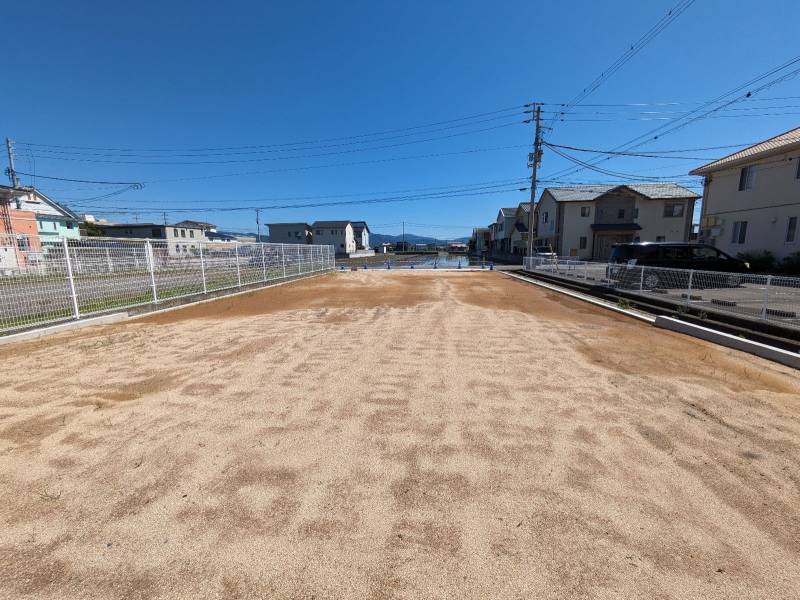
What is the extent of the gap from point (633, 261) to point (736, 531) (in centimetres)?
1035

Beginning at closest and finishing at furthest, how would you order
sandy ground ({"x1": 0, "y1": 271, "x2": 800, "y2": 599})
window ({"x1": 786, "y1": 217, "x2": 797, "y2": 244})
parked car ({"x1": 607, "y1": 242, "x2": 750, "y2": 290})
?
sandy ground ({"x1": 0, "y1": 271, "x2": 800, "y2": 599}), parked car ({"x1": 607, "y1": 242, "x2": 750, "y2": 290}), window ({"x1": 786, "y1": 217, "x2": 797, "y2": 244})

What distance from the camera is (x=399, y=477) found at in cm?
232

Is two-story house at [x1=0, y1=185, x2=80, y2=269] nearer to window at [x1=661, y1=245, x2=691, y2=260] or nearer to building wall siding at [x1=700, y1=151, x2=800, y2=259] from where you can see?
window at [x1=661, y1=245, x2=691, y2=260]

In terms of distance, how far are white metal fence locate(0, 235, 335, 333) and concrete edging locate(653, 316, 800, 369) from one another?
10.8 m

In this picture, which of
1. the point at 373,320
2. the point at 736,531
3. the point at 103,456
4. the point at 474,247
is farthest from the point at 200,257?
the point at 474,247

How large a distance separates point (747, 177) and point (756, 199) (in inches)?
53.0

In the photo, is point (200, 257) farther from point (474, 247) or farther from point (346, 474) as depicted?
point (474, 247)

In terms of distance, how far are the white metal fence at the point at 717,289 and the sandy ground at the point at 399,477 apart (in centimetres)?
146

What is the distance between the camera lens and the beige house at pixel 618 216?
28.9 meters

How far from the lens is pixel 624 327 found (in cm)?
647

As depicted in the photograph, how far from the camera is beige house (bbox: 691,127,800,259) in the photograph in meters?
14.0

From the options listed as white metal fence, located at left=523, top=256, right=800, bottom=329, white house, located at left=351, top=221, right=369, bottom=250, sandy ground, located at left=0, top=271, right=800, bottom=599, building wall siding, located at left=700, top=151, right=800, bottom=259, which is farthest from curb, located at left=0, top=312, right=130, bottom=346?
white house, located at left=351, top=221, right=369, bottom=250

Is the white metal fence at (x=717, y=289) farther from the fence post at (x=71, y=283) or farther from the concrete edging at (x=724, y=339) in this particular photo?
the fence post at (x=71, y=283)

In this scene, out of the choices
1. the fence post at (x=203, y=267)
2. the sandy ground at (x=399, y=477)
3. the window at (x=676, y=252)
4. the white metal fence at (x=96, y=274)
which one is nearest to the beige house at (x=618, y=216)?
the window at (x=676, y=252)
